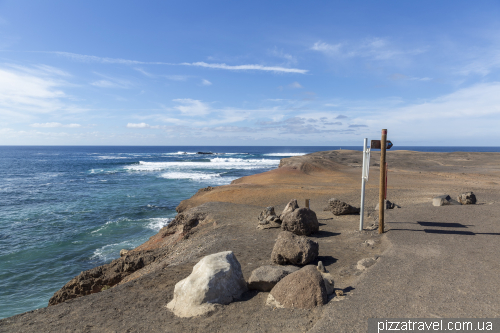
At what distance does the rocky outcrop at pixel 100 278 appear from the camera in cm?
768

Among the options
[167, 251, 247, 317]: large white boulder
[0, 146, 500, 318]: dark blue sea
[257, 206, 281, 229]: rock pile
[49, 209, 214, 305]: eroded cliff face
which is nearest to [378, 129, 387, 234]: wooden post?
[257, 206, 281, 229]: rock pile

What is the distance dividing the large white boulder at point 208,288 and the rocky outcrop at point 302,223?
371 cm

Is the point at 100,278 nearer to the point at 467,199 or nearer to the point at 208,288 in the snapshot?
the point at 208,288

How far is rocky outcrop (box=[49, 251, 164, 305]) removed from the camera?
7676mm

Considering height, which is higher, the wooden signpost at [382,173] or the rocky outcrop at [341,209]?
the wooden signpost at [382,173]

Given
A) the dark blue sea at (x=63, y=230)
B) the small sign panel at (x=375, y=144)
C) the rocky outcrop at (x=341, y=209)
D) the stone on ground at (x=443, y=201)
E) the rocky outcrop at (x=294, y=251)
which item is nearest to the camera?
the rocky outcrop at (x=294, y=251)

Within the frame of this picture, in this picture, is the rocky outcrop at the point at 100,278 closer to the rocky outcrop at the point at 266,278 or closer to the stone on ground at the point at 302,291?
the rocky outcrop at the point at 266,278

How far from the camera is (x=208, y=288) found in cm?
465

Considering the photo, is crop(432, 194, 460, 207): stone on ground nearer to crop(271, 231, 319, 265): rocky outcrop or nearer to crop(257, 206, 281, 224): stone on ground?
crop(257, 206, 281, 224): stone on ground

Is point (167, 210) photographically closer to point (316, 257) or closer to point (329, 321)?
point (316, 257)

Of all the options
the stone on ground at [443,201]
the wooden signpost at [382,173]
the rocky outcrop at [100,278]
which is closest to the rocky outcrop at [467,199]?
the stone on ground at [443,201]

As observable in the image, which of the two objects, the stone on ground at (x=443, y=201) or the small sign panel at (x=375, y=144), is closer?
the small sign panel at (x=375, y=144)

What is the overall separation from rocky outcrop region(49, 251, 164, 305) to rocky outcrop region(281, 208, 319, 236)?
4.19m

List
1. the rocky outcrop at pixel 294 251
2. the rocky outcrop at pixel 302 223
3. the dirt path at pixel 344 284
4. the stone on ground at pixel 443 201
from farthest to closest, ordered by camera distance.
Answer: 1. the stone on ground at pixel 443 201
2. the rocky outcrop at pixel 302 223
3. the rocky outcrop at pixel 294 251
4. the dirt path at pixel 344 284
